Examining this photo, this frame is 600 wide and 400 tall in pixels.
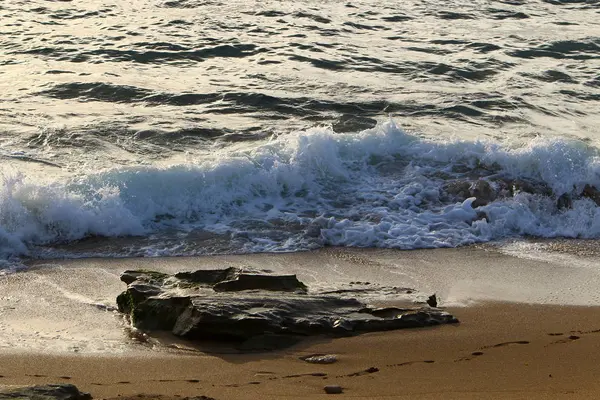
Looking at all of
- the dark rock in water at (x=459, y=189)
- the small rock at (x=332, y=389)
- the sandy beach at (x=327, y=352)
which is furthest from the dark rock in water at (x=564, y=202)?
the small rock at (x=332, y=389)

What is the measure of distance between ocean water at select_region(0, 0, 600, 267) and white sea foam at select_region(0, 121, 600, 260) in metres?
0.02

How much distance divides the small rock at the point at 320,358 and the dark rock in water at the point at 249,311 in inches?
9.9

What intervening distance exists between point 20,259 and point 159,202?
6.44ft

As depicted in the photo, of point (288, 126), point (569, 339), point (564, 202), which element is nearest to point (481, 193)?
point (564, 202)

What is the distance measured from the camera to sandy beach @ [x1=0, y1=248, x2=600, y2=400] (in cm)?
540

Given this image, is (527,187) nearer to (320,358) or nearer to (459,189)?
(459,189)

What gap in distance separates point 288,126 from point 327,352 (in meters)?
7.11

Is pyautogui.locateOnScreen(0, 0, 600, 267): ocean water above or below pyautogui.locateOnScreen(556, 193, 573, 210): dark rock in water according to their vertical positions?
above

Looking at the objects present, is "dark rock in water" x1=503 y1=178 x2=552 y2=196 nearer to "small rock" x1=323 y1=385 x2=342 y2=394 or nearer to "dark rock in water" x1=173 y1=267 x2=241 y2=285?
"dark rock in water" x1=173 y1=267 x2=241 y2=285

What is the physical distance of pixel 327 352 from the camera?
6.07m

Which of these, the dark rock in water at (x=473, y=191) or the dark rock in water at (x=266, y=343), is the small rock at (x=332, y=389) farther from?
the dark rock in water at (x=473, y=191)

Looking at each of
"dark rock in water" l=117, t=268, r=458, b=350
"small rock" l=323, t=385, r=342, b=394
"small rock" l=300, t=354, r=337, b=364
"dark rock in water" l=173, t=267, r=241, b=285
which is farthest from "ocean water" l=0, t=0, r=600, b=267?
"small rock" l=323, t=385, r=342, b=394

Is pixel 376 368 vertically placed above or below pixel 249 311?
below

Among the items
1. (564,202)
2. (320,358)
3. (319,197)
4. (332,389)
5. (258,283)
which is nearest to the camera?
(332,389)
